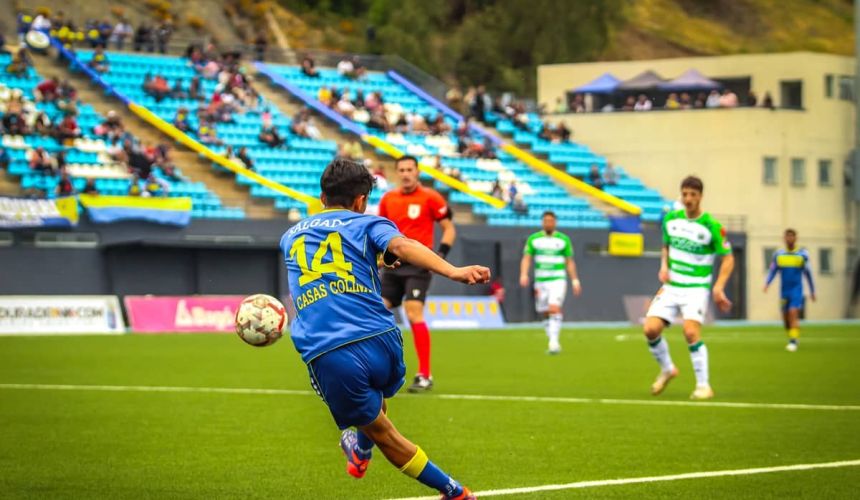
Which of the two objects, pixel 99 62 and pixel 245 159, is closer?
pixel 245 159

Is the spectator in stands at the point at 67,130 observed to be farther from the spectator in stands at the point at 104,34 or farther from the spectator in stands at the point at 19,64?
the spectator in stands at the point at 104,34

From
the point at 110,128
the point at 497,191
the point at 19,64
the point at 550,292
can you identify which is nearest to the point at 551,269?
the point at 550,292

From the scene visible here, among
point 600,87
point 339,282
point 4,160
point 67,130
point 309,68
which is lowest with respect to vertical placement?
point 339,282

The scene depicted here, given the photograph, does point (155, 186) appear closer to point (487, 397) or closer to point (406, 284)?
point (406, 284)

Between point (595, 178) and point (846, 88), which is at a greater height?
point (846, 88)

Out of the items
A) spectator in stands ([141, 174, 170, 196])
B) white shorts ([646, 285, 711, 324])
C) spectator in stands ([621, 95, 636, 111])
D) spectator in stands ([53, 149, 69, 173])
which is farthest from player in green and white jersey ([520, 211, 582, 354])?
spectator in stands ([621, 95, 636, 111])

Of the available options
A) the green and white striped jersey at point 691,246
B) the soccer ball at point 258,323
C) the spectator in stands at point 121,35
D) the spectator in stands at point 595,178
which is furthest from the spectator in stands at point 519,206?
the soccer ball at point 258,323

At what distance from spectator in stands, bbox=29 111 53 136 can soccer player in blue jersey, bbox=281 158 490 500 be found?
3258 centimetres

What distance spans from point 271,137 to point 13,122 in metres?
Result: 8.38

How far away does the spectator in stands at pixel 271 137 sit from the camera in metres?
44.5

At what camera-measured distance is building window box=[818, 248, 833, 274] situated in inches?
2137

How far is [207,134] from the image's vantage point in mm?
43250

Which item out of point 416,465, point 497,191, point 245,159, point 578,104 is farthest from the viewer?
point 578,104

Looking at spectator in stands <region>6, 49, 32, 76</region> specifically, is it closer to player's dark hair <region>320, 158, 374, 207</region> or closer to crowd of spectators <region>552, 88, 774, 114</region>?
crowd of spectators <region>552, 88, 774, 114</region>
